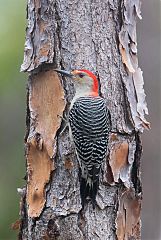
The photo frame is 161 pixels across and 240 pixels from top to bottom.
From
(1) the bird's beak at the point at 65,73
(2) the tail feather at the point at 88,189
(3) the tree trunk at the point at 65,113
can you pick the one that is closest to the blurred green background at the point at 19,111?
(3) the tree trunk at the point at 65,113

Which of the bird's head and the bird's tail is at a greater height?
the bird's head

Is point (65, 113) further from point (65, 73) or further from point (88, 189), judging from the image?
point (88, 189)

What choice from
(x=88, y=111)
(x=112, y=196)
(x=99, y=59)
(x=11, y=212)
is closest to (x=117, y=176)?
(x=112, y=196)

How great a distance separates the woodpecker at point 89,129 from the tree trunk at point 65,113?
5 centimetres

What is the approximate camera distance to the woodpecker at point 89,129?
366 cm

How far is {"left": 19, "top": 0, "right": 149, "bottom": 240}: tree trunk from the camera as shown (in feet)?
12.3

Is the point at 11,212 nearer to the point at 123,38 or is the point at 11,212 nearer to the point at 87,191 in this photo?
the point at 87,191

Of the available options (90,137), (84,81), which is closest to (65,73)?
(84,81)

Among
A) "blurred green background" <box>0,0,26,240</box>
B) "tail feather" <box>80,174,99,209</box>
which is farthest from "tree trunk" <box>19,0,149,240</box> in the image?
"blurred green background" <box>0,0,26,240</box>

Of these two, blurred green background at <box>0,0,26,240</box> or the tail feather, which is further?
blurred green background at <box>0,0,26,240</box>

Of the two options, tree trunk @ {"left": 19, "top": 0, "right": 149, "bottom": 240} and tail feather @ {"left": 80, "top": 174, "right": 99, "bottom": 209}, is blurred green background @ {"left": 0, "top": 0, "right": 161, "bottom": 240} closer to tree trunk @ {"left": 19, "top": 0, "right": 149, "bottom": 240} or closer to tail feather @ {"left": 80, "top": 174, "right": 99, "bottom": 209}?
tree trunk @ {"left": 19, "top": 0, "right": 149, "bottom": 240}

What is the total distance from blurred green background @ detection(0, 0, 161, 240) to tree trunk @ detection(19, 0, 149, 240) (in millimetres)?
1346

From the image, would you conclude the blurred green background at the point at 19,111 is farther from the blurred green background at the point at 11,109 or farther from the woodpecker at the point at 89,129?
the woodpecker at the point at 89,129

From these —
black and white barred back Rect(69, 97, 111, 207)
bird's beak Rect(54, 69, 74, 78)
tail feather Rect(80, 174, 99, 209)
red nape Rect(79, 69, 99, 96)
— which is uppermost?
bird's beak Rect(54, 69, 74, 78)
